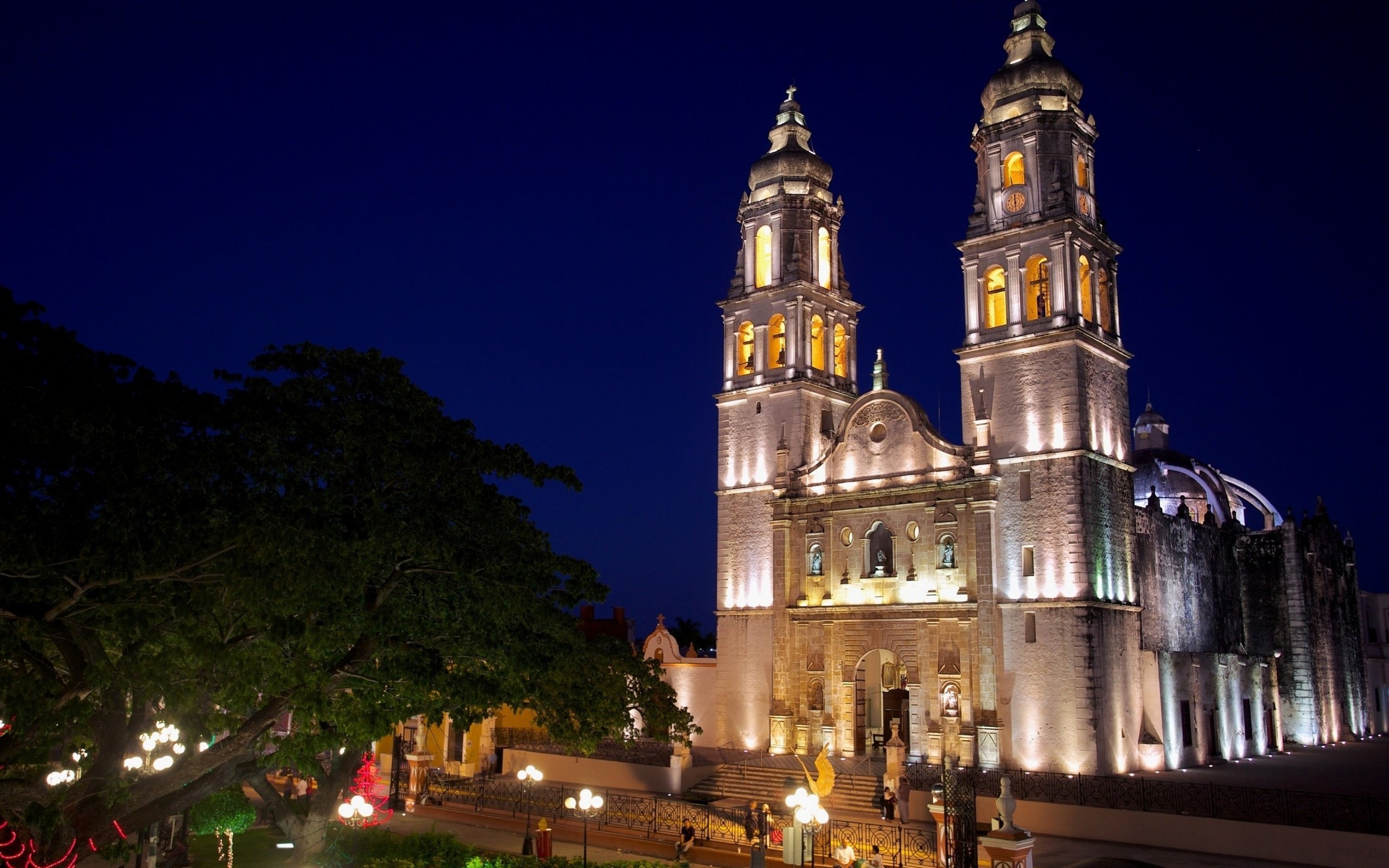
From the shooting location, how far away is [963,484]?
3584 cm

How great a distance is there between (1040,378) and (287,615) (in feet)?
87.1

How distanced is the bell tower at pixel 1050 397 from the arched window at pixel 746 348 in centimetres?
933

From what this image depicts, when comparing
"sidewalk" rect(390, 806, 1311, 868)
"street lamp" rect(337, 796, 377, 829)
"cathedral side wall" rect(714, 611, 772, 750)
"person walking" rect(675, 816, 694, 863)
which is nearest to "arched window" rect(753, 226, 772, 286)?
"cathedral side wall" rect(714, 611, 772, 750)

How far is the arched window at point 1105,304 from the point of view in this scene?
37344 mm

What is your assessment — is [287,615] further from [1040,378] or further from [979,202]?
[979,202]

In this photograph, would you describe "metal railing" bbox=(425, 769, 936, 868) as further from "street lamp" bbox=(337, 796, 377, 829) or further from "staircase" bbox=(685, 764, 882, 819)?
"street lamp" bbox=(337, 796, 377, 829)

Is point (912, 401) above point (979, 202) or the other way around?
the other way around

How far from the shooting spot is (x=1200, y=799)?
26859 mm

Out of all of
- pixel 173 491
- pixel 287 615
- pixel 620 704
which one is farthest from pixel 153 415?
pixel 620 704

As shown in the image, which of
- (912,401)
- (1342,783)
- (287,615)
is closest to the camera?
(287,615)

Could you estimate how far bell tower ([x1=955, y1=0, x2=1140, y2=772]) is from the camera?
33.1m

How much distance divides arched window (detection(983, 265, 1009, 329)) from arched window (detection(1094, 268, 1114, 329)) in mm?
3076

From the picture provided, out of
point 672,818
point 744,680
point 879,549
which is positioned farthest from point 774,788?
point 879,549

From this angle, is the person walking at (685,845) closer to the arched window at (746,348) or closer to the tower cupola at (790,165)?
the arched window at (746,348)
